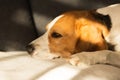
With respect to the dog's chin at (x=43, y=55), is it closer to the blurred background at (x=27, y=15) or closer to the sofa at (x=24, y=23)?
the sofa at (x=24, y=23)

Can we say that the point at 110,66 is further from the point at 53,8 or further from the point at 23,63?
the point at 53,8

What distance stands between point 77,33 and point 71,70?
0.23 m

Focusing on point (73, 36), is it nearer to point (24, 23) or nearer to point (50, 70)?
point (50, 70)

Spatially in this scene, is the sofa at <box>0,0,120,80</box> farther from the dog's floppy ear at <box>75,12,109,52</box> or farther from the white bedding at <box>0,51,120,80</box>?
the dog's floppy ear at <box>75,12,109,52</box>

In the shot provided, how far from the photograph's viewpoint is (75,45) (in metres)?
1.51

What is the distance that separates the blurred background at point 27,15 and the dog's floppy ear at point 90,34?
34 cm

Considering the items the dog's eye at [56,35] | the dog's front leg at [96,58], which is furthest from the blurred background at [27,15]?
the dog's front leg at [96,58]

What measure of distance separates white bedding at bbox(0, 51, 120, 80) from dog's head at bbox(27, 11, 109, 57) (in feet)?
0.23

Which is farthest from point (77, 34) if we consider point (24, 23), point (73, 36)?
point (24, 23)

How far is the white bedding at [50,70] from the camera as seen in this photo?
128cm

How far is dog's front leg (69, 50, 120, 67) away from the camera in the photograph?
139cm

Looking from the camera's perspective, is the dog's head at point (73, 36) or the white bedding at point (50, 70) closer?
the white bedding at point (50, 70)

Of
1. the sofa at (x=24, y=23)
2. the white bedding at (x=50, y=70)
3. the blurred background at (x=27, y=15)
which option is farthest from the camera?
the blurred background at (x=27, y=15)

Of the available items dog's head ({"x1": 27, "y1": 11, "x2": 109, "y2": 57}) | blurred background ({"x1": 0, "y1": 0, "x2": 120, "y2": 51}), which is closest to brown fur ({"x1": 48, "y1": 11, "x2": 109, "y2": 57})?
dog's head ({"x1": 27, "y1": 11, "x2": 109, "y2": 57})
